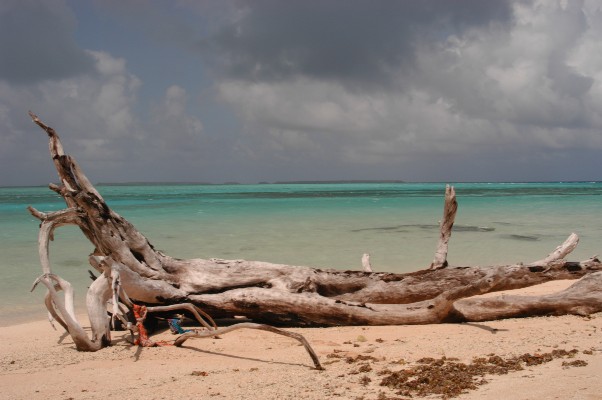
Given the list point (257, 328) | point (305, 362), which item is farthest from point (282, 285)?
point (305, 362)

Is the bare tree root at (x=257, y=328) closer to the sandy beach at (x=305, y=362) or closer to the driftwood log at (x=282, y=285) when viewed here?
the sandy beach at (x=305, y=362)

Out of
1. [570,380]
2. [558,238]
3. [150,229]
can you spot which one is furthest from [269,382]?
[150,229]

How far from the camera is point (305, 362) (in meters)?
4.53

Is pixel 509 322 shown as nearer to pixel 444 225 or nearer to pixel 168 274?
pixel 444 225

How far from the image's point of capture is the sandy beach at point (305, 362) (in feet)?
11.9

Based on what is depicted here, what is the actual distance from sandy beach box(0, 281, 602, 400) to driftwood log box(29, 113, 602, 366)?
0.20 meters

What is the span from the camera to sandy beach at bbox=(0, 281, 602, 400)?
142 inches

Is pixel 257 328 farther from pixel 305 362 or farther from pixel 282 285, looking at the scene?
pixel 282 285

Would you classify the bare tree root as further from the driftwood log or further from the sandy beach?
the driftwood log

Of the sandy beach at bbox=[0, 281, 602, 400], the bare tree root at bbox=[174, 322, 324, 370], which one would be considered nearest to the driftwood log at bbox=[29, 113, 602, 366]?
the sandy beach at bbox=[0, 281, 602, 400]

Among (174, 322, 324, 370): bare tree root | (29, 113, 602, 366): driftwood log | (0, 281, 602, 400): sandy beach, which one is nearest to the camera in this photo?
(0, 281, 602, 400): sandy beach

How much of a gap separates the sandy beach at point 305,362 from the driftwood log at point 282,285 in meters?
0.20

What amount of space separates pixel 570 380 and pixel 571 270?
3363 mm

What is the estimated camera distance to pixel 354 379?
3.89m
